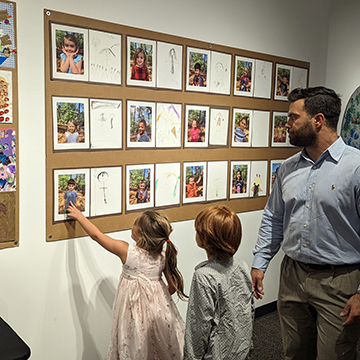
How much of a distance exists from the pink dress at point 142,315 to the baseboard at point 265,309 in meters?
1.39

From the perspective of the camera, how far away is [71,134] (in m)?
2.24

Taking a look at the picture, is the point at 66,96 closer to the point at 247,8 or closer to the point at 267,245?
the point at 267,245

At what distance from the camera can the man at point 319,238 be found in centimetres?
191

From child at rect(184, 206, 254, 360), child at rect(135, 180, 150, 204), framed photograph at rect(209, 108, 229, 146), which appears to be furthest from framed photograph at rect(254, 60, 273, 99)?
child at rect(184, 206, 254, 360)

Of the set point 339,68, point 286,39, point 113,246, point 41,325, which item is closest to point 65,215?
point 113,246

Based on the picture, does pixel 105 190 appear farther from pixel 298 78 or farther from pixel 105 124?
pixel 298 78

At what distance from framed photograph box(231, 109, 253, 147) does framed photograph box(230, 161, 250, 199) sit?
16 centimetres

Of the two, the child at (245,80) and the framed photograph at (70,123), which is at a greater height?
the child at (245,80)

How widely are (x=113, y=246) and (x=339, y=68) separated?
270 cm

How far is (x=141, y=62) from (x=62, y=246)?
119 centimetres

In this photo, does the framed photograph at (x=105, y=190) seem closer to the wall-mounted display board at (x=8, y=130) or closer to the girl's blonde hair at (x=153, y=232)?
the girl's blonde hair at (x=153, y=232)

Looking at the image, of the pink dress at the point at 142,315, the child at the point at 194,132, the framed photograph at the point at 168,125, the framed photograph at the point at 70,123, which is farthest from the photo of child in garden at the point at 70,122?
the child at the point at 194,132

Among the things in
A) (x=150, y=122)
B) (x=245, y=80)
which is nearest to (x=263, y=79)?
(x=245, y=80)

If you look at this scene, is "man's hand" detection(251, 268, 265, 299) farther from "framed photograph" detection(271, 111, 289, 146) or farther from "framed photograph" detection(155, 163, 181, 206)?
"framed photograph" detection(271, 111, 289, 146)
